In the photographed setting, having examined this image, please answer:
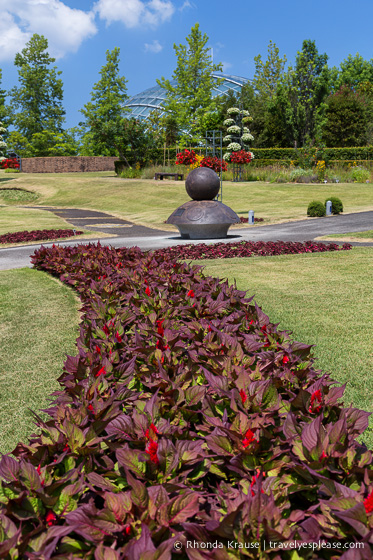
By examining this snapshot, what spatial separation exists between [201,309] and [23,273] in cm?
674

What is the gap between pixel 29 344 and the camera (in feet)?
18.8

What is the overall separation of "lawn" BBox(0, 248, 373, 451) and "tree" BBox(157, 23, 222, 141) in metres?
55.1

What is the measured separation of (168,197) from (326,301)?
2865 centimetres

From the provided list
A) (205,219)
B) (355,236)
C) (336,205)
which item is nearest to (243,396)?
(205,219)

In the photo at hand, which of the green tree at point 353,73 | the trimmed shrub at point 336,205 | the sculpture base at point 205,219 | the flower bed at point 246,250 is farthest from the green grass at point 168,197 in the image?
the green tree at point 353,73

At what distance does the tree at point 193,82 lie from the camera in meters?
62.0

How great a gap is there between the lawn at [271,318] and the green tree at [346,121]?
2153 inches

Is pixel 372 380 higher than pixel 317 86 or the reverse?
the reverse

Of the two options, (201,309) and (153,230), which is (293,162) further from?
(201,309)

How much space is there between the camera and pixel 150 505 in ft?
5.67

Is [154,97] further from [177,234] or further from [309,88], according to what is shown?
[177,234]

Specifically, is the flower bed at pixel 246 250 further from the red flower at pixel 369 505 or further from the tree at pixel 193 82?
the tree at pixel 193 82

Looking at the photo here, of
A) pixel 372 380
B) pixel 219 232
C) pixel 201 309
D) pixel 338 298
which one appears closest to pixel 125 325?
pixel 201 309

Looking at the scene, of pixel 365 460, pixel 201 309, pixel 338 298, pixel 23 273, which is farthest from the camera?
pixel 23 273
